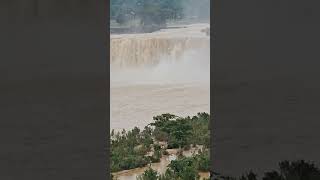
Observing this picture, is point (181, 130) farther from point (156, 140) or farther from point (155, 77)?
point (155, 77)

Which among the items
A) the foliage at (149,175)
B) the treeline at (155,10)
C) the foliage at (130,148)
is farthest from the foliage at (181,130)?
the treeline at (155,10)

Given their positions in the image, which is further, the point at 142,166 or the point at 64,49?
the point at 142,166

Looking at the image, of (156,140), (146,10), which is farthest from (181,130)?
(146,10)

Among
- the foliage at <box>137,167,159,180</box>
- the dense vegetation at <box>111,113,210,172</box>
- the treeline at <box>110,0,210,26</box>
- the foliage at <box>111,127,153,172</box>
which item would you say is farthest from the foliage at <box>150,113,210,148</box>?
the treeline at <box>110,0,210,26</box>

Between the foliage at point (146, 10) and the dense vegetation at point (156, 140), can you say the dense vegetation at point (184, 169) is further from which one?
the foliage at point (146, 10)

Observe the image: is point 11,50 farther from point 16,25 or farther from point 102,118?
point 102,118
